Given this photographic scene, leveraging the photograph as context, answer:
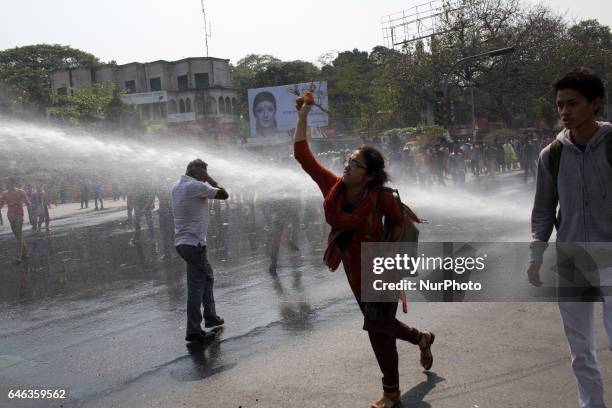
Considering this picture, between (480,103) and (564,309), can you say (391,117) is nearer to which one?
(480,103)

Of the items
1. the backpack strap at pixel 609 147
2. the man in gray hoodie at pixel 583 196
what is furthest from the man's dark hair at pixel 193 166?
the backpack strap at pixel 609 147

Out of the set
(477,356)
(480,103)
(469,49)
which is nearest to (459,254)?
(477,356)

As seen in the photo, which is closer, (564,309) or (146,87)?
(564,309)

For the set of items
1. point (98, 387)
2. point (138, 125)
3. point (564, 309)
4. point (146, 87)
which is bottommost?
point (98, 387)

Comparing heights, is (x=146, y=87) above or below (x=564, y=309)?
above

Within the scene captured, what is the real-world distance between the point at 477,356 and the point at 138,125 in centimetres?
4472

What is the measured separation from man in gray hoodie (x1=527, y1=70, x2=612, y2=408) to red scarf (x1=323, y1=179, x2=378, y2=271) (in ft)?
3.24

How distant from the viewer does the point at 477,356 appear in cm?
461

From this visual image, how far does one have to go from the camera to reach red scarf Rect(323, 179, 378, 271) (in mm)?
3629

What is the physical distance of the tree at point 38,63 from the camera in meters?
67.4

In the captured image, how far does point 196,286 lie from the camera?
5.92 metres

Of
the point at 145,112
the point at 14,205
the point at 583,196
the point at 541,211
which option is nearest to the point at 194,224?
the point at 541,211

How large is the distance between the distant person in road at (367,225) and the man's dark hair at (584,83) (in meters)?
1.13

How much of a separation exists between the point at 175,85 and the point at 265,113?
13.3m
